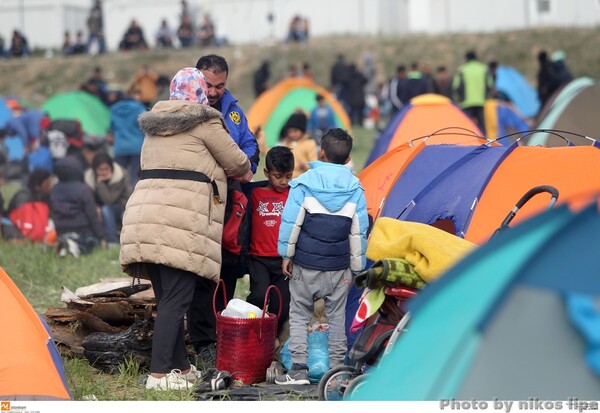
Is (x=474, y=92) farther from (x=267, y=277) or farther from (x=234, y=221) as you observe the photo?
(x=234, y=221)

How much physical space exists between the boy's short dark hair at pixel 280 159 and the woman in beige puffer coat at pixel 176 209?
0.58 meters

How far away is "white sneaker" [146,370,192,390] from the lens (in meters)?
5.68

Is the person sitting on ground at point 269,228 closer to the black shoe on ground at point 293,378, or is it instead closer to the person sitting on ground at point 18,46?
the black shoe on ground at point 293,378

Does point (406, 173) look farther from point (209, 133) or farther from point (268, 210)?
point (209, 133)

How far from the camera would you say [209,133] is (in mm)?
5738

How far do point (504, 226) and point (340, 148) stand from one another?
1.13 m

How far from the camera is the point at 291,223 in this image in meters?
5.83

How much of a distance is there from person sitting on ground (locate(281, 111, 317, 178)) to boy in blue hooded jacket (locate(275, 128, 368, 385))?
446cm

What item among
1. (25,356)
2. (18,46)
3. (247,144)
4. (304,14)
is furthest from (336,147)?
(18,46)

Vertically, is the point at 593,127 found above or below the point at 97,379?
above

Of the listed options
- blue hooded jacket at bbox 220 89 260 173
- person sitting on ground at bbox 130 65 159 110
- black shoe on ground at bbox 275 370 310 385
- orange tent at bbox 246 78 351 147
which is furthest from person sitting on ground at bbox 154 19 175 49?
black shoe on ground at bbox 275 370 310 385

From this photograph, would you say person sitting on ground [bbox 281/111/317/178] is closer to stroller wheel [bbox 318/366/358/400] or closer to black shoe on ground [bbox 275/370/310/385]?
black shoe on ground [bbox 275/370/310/385]

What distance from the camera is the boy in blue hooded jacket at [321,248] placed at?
5.82m

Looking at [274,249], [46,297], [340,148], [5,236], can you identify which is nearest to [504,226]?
[340,148]
